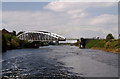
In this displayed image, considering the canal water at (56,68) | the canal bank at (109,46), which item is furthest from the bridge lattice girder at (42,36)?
the canal water at (56,68)

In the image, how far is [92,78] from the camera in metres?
15.4

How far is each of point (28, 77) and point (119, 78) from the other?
11.4 m

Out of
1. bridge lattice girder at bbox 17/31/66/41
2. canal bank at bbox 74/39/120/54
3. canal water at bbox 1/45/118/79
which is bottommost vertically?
canal water at bbox 1/45/118/79

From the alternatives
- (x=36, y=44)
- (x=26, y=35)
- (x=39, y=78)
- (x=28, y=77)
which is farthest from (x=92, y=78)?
(x=26, y=35)

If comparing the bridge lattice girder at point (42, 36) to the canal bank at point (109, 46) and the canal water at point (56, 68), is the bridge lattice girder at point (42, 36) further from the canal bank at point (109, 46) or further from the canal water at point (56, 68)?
the canal water at point (56, 68)

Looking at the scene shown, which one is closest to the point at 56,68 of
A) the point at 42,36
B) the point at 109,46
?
the point at 109,46

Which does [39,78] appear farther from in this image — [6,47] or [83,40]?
[83,40]

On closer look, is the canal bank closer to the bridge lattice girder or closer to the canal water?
the bridge lattice girder

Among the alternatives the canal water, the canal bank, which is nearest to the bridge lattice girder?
the canal bank

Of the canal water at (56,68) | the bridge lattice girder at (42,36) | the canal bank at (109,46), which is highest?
the bridge lattice girder at (42,36)

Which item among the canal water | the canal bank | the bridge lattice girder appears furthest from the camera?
the bridge lattice girder

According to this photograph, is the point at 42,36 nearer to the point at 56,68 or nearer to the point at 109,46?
the point at 109,46

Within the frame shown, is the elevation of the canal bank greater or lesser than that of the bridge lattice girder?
lesser

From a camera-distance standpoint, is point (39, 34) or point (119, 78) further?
point (39, 34)
